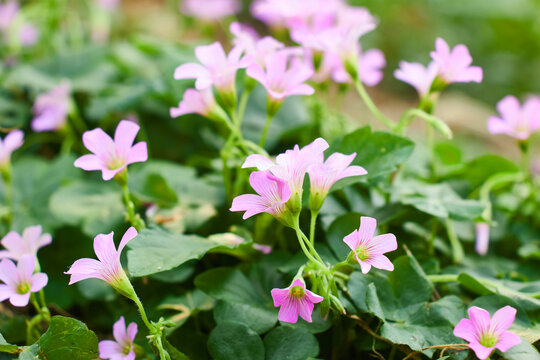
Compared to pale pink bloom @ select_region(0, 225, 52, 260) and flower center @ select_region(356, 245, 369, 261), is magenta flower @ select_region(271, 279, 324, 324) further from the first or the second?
pale pink bloom @ select_region(0, 225, 52, 260)

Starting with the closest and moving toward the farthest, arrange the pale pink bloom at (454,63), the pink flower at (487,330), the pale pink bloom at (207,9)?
1. the pink flower at (487,330)
2. the pale pink bloom at (454,63)
3. the pale pink bloom at (207,9)

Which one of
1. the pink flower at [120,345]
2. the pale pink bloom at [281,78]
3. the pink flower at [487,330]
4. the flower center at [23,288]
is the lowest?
the pink flower at [120,345]

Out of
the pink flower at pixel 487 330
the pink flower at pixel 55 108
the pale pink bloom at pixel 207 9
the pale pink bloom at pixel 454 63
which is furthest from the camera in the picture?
the pale pink bloom at pixel 207 9

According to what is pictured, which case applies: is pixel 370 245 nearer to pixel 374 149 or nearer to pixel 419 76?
pixel 374 149

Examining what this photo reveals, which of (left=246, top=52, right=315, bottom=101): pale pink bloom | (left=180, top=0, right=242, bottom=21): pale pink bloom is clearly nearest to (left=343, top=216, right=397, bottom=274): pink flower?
(left=246, top=52, right=315, bottom=101): pale pink bloom

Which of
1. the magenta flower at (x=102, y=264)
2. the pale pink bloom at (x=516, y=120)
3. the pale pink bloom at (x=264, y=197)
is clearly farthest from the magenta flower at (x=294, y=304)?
the pale pink bloom at (x=516, y=120)

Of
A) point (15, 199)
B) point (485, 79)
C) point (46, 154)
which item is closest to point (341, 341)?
point (15, 199)

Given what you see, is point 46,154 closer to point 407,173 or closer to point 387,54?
point 407,173

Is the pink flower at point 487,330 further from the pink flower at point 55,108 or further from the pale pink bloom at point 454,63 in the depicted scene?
the pink flower at point 55,108
